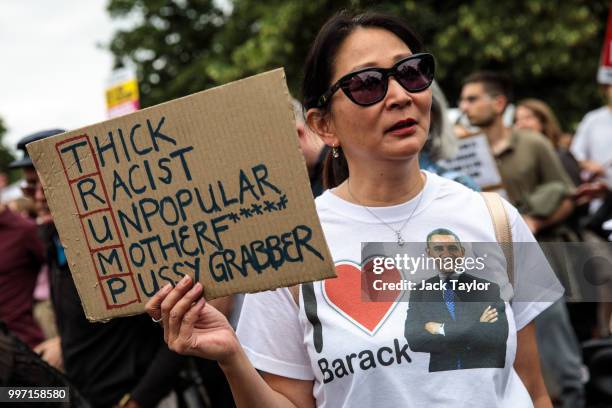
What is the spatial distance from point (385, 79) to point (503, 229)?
0.47 metres

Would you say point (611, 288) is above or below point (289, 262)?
below

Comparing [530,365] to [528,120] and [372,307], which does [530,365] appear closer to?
[372,307]

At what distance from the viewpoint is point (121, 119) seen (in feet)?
6.69

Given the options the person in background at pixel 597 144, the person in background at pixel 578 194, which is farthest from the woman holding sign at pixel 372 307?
the person in background at pixel 597 144

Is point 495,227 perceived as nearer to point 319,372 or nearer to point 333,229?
point 333,229

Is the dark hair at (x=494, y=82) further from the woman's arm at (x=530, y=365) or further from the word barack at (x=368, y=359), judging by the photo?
the word barack at (x=368, y=359)

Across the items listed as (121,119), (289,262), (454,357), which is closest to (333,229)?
(289,262)

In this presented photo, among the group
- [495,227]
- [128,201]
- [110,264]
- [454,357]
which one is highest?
[128,201]

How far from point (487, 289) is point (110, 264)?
0.89 m

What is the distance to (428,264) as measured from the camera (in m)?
2.07

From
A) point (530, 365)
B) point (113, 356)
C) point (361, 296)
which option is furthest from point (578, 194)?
point (361, 296)

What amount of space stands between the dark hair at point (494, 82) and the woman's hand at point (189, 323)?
429 centimetres

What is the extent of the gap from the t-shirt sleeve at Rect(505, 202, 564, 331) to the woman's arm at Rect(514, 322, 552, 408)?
0.06 m

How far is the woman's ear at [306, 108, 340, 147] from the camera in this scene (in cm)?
238
